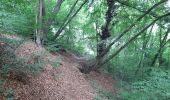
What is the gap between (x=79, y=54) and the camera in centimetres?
1747

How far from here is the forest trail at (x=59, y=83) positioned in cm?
802

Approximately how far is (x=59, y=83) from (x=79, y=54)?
7.24 m

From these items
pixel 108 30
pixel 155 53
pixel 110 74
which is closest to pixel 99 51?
pixel 108 30

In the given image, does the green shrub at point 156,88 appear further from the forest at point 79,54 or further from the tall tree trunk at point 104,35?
the tall tree trunk at point 104,35

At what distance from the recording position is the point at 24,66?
8.27 m

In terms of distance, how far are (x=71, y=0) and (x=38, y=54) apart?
31.7 feet

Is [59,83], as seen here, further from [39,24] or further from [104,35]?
[104,35]

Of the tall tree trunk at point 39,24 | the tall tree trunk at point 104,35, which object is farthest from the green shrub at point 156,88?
the tall tree trunk at point 39,24

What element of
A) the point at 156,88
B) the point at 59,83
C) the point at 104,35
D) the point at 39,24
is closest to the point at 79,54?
the point at 104,35

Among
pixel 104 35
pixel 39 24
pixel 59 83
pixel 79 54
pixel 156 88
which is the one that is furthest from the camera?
pixel 79 54

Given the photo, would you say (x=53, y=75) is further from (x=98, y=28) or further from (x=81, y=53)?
(x=81, y=53)

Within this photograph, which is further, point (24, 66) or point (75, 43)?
point (75, 43)

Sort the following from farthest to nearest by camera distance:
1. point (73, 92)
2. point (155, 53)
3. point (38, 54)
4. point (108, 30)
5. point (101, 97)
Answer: point (155, 53) → point (108, 30) → point (101, 97) → point (73, 92) → point (38, 54)

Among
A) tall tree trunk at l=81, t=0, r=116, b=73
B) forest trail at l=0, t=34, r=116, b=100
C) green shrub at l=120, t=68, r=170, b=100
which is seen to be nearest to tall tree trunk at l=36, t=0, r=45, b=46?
forest trail at l=0, t=34, r=116, b=100
